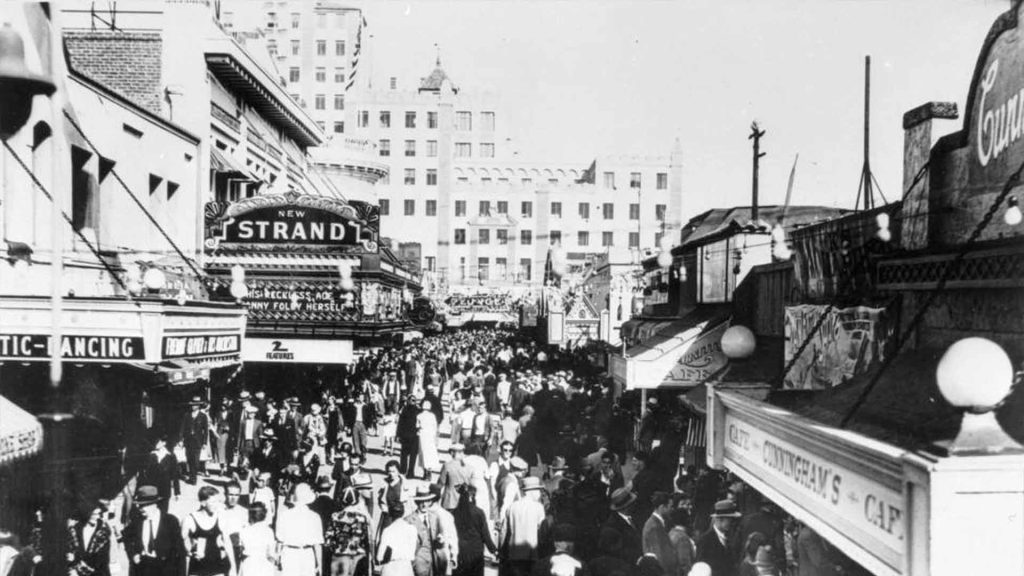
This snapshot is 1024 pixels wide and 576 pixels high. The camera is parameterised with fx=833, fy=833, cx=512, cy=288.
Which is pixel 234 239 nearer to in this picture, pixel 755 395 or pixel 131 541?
pixel 131 541

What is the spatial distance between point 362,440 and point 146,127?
7.29 m

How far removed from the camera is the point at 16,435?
19.5ft

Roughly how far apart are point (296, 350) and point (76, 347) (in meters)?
9.28

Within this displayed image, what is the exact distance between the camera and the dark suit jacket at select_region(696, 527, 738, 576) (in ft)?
26.9

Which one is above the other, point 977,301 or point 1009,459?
point 977,301

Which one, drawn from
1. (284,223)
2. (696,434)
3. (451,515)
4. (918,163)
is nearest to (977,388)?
(918,163)

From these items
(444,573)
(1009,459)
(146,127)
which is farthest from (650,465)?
(146,127)

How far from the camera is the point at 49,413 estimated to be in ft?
31.2

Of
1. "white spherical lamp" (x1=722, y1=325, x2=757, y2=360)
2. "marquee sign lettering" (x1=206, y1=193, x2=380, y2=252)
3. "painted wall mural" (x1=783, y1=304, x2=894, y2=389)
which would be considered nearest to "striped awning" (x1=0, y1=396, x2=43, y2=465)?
"white spherical lamp" (x1=722, y1=325, x2=757, y2=360)

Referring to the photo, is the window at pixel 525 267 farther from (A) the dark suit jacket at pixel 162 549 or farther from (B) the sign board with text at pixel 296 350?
(A) the dark suit jacket at pixel 162 549

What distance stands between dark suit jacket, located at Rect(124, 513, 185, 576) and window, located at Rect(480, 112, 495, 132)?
258ft

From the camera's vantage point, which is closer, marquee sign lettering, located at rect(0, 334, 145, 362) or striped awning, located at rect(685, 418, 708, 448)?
marquee sign lettering, located at rect(0, 334, 145, 362)

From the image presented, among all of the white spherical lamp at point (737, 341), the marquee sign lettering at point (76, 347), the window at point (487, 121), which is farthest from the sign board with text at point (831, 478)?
the window at point (487, 121)

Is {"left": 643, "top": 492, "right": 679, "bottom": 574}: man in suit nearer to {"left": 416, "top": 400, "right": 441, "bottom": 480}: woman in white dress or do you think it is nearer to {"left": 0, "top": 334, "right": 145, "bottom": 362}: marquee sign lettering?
{"left": 0, "top": 334, "right": 145, "bottom": 362}: marquee sign lettering
